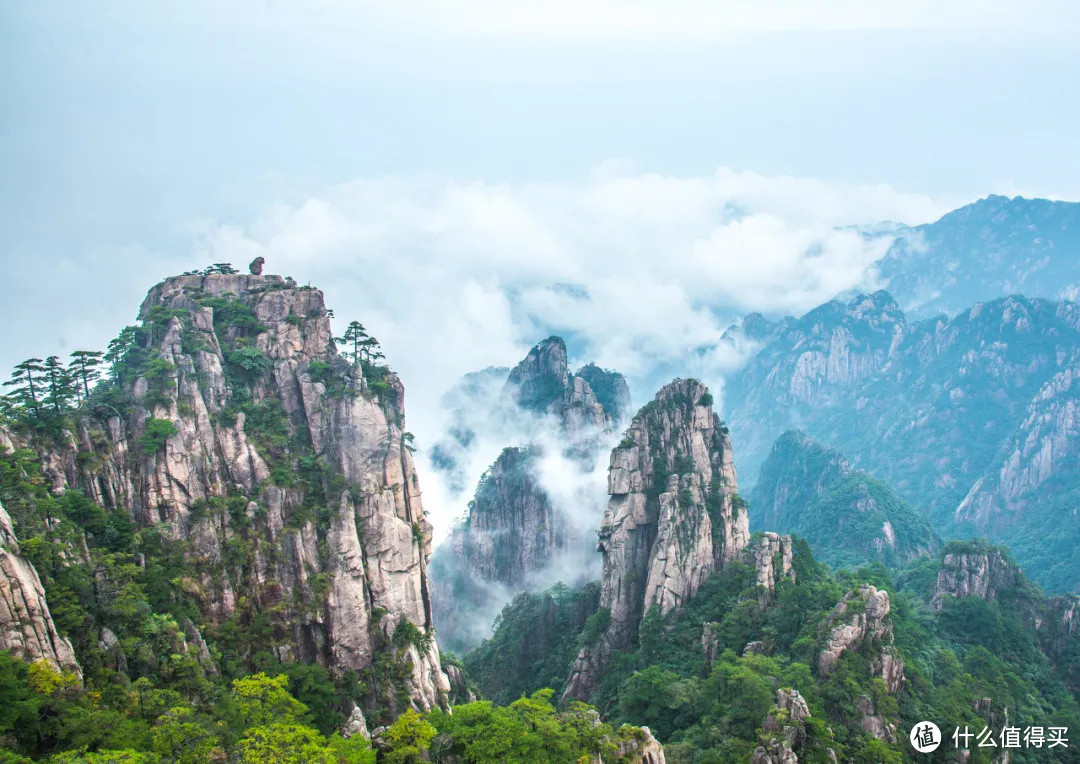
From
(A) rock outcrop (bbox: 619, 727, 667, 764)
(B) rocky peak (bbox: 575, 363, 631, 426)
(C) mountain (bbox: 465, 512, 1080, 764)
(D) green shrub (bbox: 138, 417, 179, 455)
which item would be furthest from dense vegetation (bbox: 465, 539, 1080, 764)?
(B) rocky peak (bbox: 575, 363, 631, 426)

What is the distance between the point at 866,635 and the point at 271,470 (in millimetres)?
45926

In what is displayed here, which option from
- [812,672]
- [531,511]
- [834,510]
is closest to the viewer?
[812,672]

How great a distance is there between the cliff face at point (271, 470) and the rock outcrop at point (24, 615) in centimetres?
1135

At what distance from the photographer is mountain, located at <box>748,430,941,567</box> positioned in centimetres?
13288

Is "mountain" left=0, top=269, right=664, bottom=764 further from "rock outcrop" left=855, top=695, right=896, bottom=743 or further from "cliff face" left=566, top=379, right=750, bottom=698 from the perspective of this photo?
"cliff face" left=566, top=379, right=750, bottom=698

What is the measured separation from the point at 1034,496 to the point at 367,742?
506 feet

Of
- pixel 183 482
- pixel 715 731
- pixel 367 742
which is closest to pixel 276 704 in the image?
pixel 367 742

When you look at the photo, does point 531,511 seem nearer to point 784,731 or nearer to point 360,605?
point 360,605

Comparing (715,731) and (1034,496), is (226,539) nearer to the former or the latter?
(715,731)

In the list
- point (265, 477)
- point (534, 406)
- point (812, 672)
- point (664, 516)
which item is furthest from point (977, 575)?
point (534, 406)

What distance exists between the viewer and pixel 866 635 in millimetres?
57750

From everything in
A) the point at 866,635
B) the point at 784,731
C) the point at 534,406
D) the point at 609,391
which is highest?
the point at 609,391

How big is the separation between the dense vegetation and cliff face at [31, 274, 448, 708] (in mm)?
19368

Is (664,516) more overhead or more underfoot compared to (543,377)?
more underfoot
